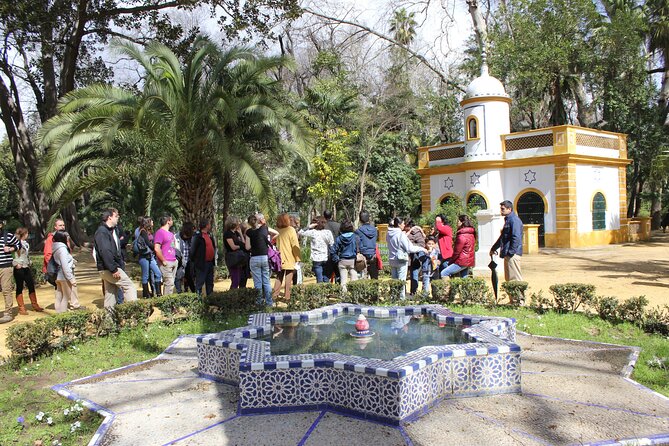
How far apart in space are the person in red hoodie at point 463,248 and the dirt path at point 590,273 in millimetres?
2063

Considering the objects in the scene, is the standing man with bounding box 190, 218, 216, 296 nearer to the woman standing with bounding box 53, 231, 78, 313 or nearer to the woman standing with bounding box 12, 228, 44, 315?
the woman standing with bounding box 53, 231, 78, 313

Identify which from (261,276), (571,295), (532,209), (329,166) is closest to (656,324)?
(571,295)

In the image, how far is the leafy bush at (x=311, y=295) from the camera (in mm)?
8227

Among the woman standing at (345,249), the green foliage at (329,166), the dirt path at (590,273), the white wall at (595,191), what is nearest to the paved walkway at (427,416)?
the dirt path at (590,273)

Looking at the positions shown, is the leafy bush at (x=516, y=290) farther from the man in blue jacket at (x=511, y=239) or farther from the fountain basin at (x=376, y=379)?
the fountain basin at (x=376, y=379)

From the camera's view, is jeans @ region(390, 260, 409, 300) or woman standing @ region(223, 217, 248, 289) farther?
jeans @ region(390, 260, 409, 300)

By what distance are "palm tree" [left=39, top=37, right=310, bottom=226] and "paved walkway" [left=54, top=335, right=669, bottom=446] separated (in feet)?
23.1

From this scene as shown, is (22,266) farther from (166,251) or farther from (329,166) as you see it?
(329,166)

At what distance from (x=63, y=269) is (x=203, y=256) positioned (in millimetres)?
2276

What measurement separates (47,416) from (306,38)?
108 ft

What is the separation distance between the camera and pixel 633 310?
7.07m

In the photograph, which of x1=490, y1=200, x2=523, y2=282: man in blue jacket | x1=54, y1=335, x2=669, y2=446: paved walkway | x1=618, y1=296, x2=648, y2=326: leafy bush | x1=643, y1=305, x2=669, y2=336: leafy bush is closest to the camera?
x1=54, y1=335, x2=669, y2=446: paved walkway

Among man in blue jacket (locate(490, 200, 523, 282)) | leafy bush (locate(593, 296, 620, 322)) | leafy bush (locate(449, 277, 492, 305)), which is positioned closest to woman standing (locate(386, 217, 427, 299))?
leafy bush (locate(449, 277, 492, 305))

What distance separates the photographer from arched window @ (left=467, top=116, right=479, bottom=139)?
2159 centimetres
